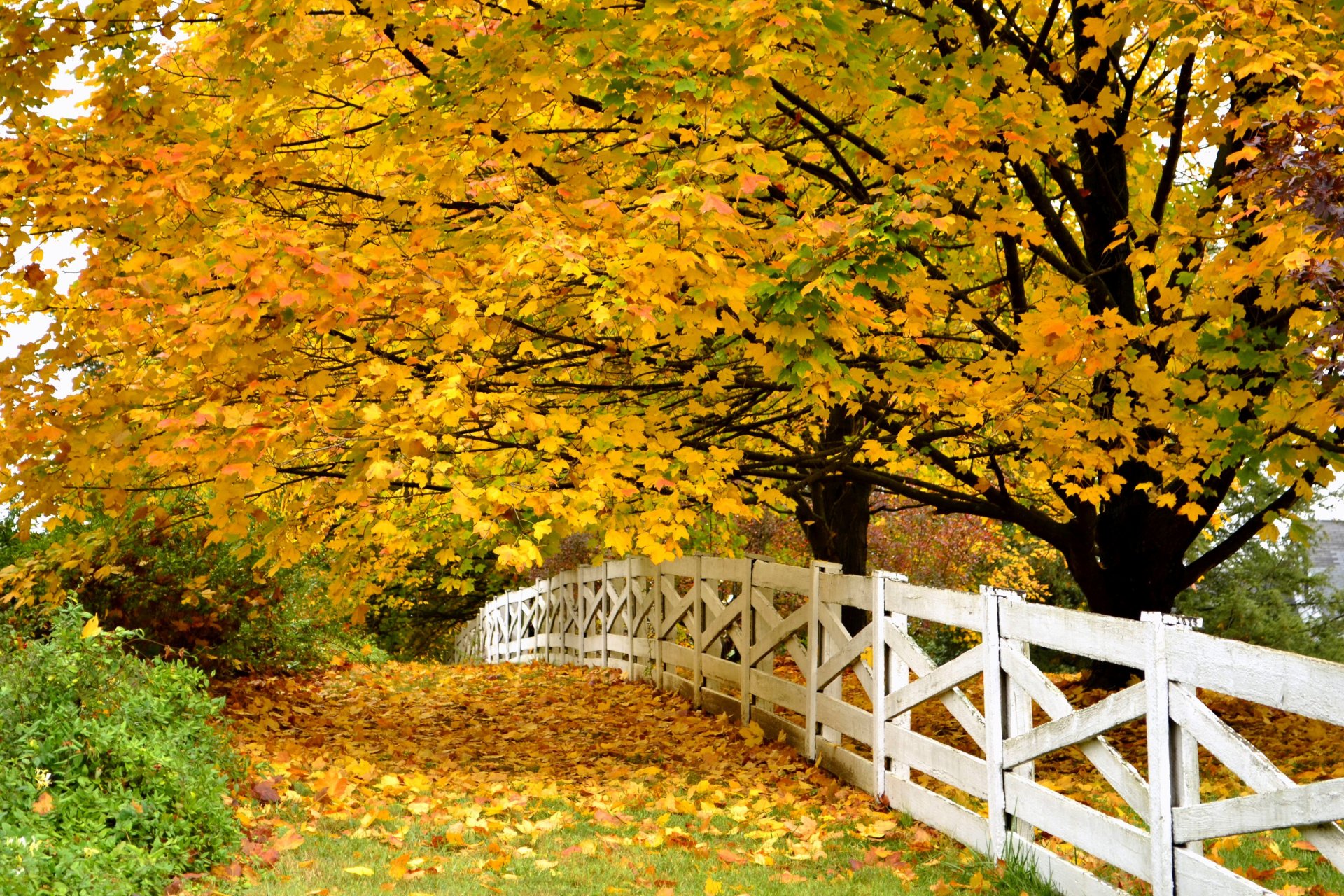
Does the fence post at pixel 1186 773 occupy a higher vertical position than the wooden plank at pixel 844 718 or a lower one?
higher

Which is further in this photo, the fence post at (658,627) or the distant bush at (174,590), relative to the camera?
the fence post at (658,627)

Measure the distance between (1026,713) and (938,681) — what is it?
694 millimetres

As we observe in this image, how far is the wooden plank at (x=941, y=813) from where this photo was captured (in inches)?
236

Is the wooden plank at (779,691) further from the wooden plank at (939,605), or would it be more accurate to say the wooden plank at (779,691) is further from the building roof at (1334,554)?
the building roof at (1334,554)

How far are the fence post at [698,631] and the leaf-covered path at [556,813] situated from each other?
0.23 meters

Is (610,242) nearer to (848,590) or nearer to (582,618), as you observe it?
(848,590)

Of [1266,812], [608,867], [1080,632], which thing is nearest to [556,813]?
[608,867]

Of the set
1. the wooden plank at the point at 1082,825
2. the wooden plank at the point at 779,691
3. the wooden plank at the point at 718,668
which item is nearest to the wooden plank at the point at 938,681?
the wooden plank at the point at 1082,825

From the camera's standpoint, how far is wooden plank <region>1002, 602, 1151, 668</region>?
468 centimetres

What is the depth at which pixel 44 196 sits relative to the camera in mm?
6984

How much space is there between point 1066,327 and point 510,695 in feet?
28.6

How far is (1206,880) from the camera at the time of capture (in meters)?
4.24

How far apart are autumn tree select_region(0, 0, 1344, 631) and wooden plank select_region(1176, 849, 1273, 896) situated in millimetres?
2570

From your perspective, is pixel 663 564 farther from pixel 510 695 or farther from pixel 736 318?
pixel 736 318
